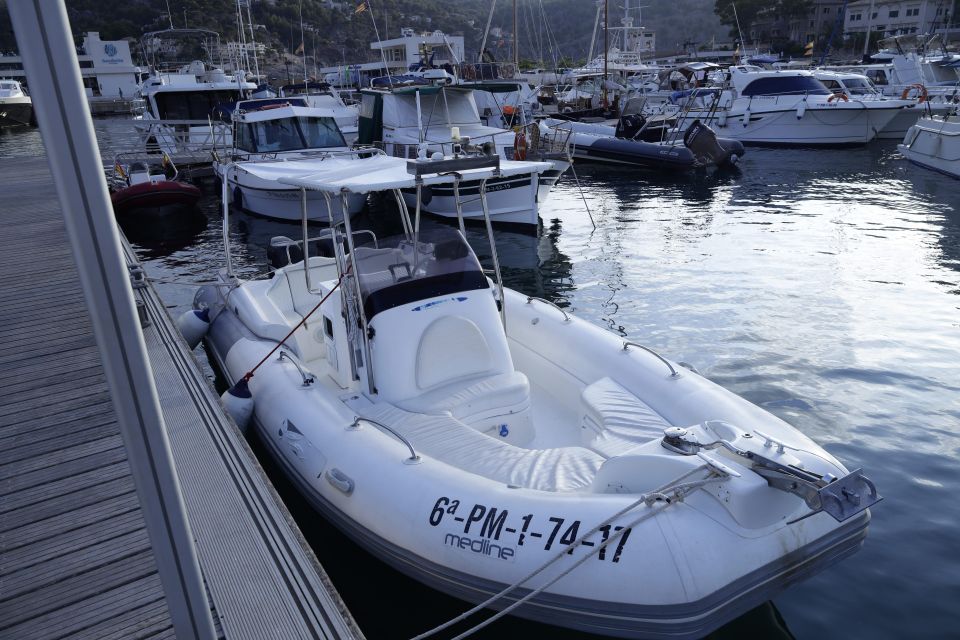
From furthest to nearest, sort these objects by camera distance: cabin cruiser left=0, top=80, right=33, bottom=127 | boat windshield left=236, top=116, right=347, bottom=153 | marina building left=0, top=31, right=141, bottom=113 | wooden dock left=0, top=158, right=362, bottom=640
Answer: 1. marina building left=0, top=31, right=141, bottom=113
2. cabin cruiser left=0, top=80, right=33, bottom=127
3. boat windshield left=236, top=116, right=347, bottom=153
4. wooden dock left=0, top=158, right=362, bottom=640

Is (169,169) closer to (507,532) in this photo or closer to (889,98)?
(507,532)

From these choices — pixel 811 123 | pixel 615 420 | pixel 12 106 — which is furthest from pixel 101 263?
pixel 12 106

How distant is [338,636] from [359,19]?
322 ft

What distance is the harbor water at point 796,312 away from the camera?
4.46 m

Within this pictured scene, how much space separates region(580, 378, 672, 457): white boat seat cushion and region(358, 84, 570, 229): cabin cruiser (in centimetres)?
796

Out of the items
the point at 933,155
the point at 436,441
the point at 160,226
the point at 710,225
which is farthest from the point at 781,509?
the point at 933,155

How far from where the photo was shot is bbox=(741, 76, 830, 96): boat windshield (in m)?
26.4

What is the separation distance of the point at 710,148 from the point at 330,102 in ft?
50.6

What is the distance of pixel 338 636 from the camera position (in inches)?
113

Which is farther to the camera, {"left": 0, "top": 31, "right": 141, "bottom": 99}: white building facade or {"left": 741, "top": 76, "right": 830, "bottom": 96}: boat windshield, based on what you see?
{"left": 0, "top": 31, "right": 141, "bottom": 99}: white building facade

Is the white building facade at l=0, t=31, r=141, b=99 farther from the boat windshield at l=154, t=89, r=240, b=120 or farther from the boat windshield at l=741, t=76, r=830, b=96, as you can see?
the boat windshield at l=741, t=76, r=830, b=96

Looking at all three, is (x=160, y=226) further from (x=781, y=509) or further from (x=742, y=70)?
(x=742, y=70)

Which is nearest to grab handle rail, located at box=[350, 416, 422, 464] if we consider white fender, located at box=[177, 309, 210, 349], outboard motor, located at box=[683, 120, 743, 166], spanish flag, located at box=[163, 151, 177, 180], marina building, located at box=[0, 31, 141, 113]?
white fender, located at box=[177, 309, 210, 349]

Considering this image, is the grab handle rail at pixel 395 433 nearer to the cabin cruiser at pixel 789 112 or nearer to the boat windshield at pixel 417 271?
the boat windshield at pixel 417 271
